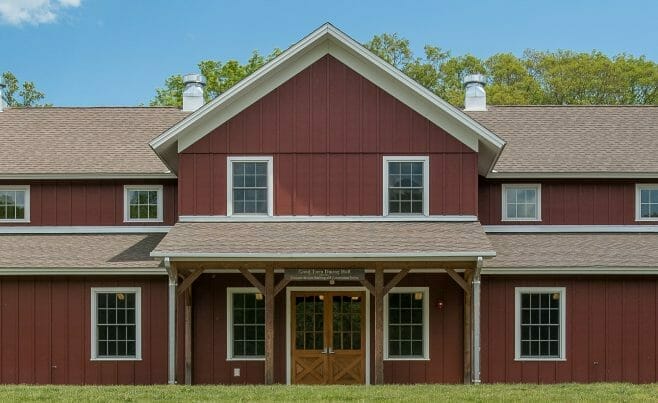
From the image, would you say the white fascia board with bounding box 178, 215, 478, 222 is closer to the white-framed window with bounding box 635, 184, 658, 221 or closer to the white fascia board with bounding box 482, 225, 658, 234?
the white fascia board with bounding box 482, 225, 658, 234

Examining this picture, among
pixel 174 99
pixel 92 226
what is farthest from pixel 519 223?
pixel 174 99

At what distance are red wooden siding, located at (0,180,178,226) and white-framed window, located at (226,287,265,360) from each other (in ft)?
8.77

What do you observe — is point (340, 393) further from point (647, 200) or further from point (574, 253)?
point (647, 200)

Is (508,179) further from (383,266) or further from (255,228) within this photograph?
(255,228)

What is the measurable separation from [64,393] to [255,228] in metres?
4.96

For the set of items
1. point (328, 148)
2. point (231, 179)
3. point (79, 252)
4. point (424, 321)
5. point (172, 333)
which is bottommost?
point (172, 333)

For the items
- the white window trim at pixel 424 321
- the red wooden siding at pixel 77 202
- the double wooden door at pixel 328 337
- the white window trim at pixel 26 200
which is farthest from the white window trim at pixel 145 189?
the white window trim at pixel 424 321

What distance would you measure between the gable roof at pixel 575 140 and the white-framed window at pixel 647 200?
426mm

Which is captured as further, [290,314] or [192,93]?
[192,93]

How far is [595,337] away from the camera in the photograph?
59.4 feet

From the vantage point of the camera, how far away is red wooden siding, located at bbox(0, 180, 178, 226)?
19797mm

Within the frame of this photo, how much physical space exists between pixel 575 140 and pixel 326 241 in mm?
7844

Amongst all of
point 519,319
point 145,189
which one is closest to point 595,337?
point 519,319

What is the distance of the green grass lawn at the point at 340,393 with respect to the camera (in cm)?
1423
